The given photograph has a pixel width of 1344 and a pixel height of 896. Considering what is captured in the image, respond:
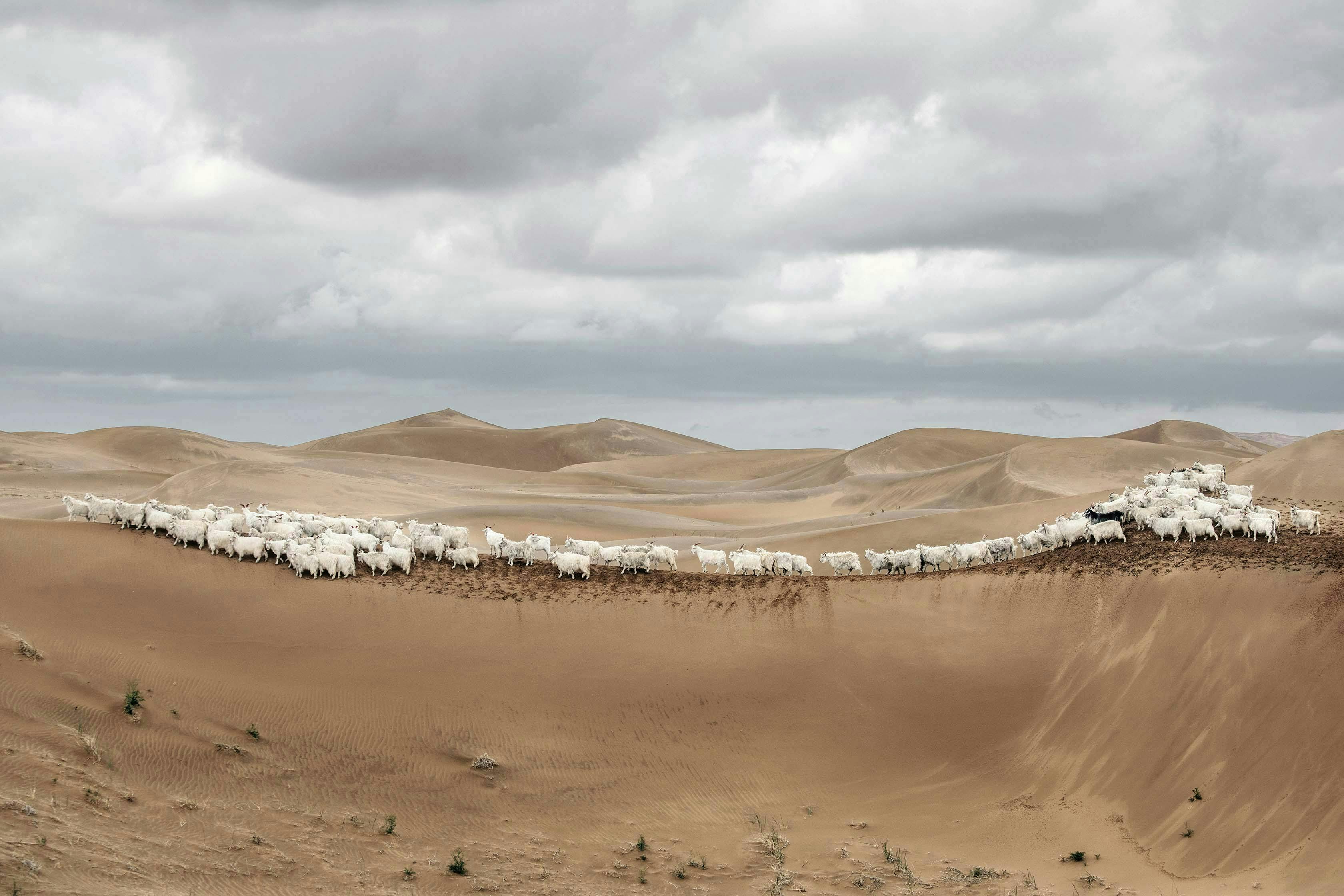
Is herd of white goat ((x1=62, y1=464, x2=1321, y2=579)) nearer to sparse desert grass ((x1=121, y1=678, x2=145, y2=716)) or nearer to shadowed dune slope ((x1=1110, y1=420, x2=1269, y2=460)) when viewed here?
sparse desert grass ((x1=121, y1=678, x2=145, y2=716))

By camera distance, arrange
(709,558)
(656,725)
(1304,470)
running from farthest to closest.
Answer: (1304,470)
(709,558)
(656,725)

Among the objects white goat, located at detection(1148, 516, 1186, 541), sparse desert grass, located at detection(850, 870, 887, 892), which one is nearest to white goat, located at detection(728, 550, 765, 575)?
white goat, located at detection(1148, 516, 1186, 541)

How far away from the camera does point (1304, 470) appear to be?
3847 cm

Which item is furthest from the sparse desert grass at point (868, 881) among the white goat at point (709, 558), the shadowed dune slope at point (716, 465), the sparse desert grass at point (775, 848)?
the shadowed dune slope at point (716, 465)

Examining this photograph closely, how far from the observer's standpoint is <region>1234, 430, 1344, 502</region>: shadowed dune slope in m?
36.2

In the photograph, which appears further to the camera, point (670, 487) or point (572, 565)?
point (670, 487)

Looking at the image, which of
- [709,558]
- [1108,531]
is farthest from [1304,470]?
[709,558]

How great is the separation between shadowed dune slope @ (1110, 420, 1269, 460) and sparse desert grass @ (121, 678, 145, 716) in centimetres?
10067

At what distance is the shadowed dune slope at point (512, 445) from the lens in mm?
180875

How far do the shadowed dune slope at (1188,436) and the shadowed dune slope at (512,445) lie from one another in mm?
75882

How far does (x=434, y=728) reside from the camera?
65.7 ft

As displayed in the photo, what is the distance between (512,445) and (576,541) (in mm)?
164492

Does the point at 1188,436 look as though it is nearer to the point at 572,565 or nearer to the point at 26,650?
the point at 572,565

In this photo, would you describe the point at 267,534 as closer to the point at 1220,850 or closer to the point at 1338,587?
the point at 1220,850
